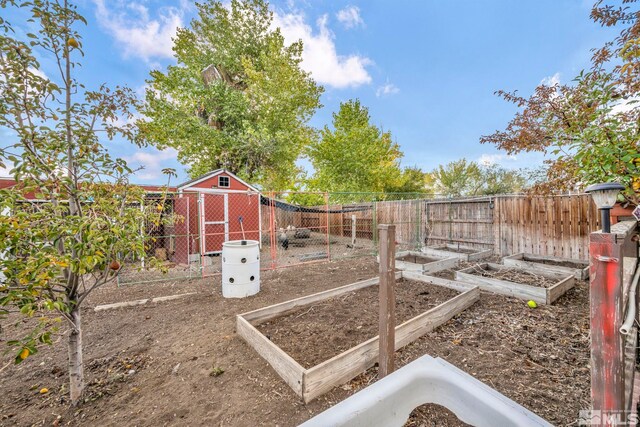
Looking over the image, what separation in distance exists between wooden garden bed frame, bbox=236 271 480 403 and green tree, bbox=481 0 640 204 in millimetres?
2028

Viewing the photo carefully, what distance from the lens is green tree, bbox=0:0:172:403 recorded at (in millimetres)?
1429

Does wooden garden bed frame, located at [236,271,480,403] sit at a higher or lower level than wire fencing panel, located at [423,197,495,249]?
lower

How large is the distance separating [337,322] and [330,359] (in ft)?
3.28

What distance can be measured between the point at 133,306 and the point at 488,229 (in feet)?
30.3

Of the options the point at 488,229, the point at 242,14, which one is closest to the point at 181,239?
the point at 488,229

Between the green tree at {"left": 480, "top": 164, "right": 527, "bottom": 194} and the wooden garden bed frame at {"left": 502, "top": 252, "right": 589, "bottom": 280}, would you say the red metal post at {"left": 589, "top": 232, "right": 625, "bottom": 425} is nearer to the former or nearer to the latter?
the wooden garden bed frame at {"left": 502, "top": 252, "right": 589, "bottom": 280}

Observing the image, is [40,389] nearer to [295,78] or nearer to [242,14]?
[295,78]

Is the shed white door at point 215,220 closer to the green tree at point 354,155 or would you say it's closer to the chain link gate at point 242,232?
the chain link gate at point 242,232

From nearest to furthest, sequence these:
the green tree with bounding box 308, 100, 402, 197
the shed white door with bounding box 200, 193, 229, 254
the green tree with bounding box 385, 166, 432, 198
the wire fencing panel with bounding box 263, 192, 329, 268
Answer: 1. the wire fencing panel with bounding box 263, 192, 329, 268
2. the shed white door with bounding box 200, 193, 229, 254
3. the green tree with bounding box 308, 100, 402, 197
4. the green tree with bounding box 385, 166, 432, 198

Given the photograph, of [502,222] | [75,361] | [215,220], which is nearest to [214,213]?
[215,220]

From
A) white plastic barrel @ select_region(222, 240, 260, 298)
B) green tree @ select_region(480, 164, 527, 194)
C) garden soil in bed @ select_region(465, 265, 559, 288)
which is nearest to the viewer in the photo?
white plastic barrel @ select_region(222, 240, 260, 298)

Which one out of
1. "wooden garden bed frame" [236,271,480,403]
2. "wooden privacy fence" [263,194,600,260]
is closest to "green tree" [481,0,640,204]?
"wooden garden bed frame" [236,271,480,403]

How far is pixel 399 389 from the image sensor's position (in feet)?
4.82

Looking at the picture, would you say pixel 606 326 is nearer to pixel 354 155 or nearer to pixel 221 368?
pixel 221 368
